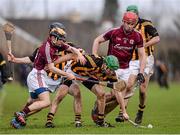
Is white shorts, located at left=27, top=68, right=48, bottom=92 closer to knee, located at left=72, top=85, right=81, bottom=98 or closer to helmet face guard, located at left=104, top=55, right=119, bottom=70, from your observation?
knee, located at left=72, top=85, right=81, bottom=98

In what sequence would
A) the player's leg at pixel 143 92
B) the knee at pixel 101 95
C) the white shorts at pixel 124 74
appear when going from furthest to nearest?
the player's leg at pixel 143 92
the white shorts at pixel 124 74
the knee at pixel 101 95

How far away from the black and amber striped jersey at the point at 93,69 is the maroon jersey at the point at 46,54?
48 centimetres

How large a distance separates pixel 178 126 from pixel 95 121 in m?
1.72

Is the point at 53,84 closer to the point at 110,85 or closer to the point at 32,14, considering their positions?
the point at 110,85

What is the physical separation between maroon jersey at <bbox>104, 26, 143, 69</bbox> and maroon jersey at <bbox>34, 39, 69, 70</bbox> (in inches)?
50.1

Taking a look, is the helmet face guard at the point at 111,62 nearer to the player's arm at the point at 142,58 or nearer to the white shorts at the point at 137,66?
the player's arm at the point at 142,58

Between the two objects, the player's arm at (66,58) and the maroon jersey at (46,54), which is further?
the player's arm at (66,58)

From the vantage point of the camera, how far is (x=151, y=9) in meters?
71.6

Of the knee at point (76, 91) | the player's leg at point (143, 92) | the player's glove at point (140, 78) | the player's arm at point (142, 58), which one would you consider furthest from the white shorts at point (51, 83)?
the player's leg at point (143, 92)

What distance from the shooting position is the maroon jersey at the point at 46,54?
15.7 m

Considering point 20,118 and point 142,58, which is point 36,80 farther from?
point 142,58

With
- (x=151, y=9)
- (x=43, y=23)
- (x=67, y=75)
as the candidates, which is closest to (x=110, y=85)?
(x=67, y=75)

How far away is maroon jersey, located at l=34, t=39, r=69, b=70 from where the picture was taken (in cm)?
1574

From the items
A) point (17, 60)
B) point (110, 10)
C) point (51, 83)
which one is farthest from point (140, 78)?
point (110, 10)
